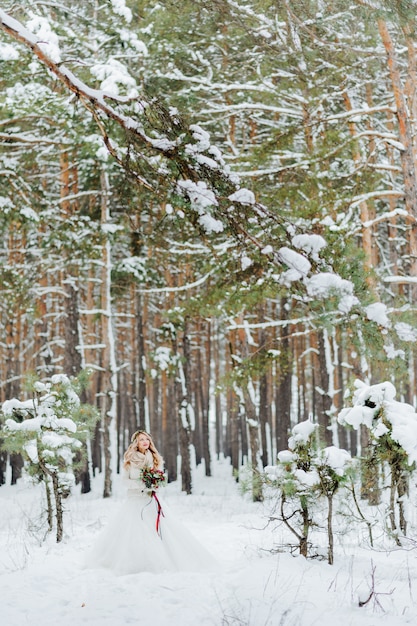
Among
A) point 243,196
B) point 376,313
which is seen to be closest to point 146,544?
point 376,313

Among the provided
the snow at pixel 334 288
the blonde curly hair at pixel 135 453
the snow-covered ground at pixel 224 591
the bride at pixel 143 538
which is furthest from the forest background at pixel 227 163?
the bride at pixel 143 538

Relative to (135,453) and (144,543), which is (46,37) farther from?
(144,543)

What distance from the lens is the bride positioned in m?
6.45

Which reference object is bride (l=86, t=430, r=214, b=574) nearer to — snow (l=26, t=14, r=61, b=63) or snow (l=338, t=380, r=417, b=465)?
snow (l=338, t=380, r=417, b=465)

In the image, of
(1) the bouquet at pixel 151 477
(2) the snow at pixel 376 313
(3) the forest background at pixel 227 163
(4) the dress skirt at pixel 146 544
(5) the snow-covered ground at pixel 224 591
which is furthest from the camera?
(1) the bouquet at pixel 151 477

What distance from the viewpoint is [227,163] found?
1194 cm

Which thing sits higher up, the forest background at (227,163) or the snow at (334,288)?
the forest background at (227,163)

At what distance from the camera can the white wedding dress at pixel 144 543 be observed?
6441 millimetres

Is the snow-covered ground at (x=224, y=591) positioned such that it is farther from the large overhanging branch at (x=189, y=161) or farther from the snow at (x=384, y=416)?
the large overhanging branch at (x=189, y=161)

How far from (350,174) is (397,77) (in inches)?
65.8

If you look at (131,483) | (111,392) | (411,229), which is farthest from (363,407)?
(111,392)

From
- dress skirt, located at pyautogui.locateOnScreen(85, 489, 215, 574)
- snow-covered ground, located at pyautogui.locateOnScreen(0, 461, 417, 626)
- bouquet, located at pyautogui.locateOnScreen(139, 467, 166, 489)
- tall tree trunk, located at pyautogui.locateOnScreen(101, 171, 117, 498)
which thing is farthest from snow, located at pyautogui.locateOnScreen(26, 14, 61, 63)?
tall tree trunk, located at pyautogui.locateOnScreen(101, 171, 117, 498)

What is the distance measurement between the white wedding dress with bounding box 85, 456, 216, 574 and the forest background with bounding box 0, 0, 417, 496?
103 inches

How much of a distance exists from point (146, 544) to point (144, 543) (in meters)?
0.03
